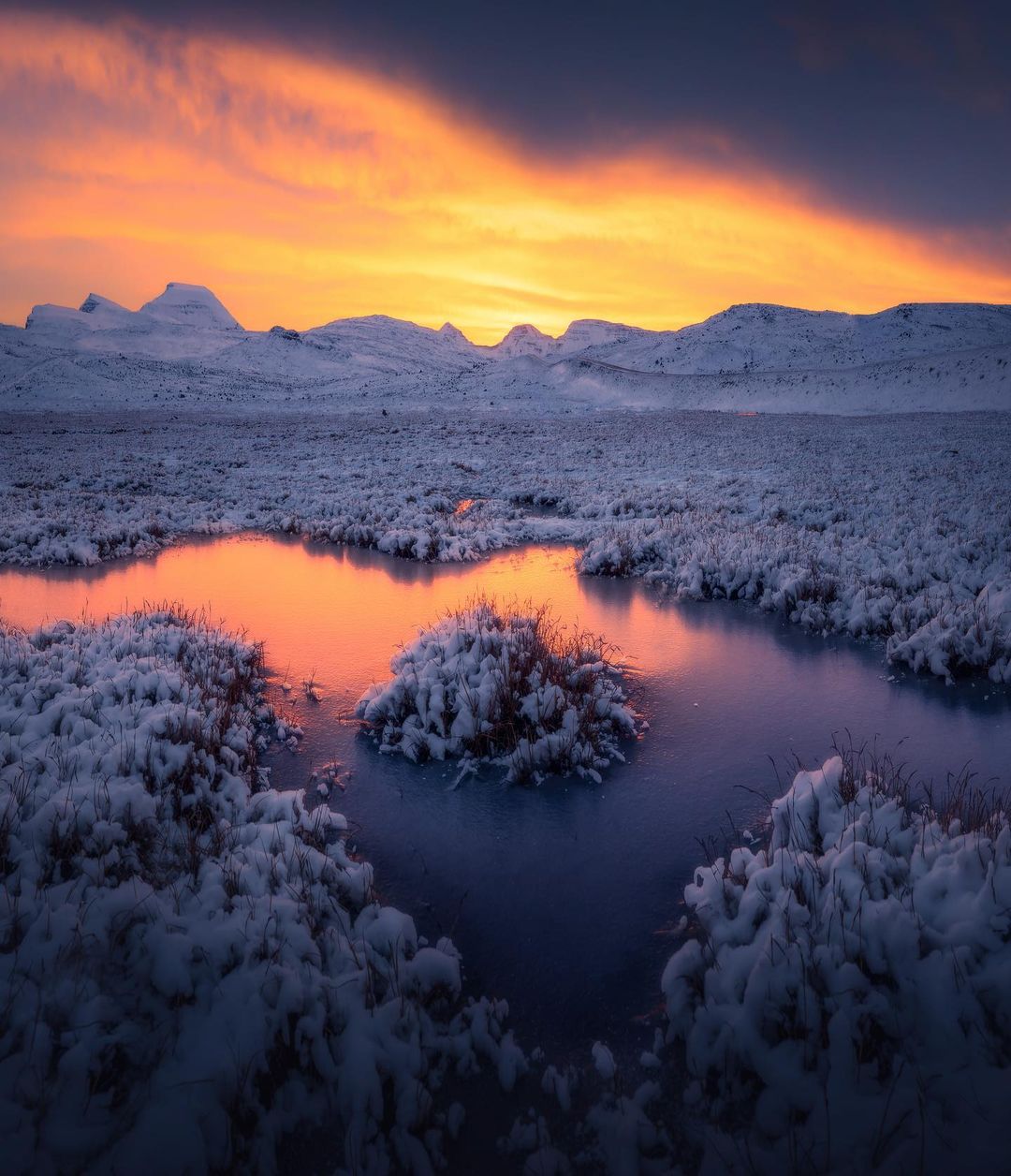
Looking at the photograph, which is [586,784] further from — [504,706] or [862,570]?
[862,570]

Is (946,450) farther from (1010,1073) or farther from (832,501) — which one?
(1010,1073)

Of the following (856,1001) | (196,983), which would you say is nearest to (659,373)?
(856,1001)

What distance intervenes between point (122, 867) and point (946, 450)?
94.8 ft

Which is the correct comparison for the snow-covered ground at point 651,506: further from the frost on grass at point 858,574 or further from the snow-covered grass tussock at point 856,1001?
the snow-covered grass tussock at point 856,1001

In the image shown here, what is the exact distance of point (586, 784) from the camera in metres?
5.37

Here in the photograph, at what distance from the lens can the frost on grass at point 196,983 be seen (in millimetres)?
2576

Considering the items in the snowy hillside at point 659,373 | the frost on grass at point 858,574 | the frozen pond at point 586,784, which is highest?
the snowy hillside at point 659,373

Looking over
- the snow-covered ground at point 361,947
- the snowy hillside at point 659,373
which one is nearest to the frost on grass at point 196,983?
the snow-covered ground at point 361,947

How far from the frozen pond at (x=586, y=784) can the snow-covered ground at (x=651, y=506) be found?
39.9 inches

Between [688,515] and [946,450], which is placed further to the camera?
[946,450]

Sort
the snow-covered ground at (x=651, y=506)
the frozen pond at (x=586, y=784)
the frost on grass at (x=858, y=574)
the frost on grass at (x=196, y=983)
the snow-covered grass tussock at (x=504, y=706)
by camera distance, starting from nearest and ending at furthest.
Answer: the frost on grass at (x=196, y=983)
the frozen pond at (x=586, y=784)
the snow-covered grass tussock at (x=504, y=706)
the frost on grass at (x=858, y=574)
the snow-covered ground at (x=651, y=506)

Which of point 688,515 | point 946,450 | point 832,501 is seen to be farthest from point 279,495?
point 946,450

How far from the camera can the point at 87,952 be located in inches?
122

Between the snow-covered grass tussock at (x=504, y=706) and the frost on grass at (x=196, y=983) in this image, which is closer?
the frost on grass at (x=196, y=983)
